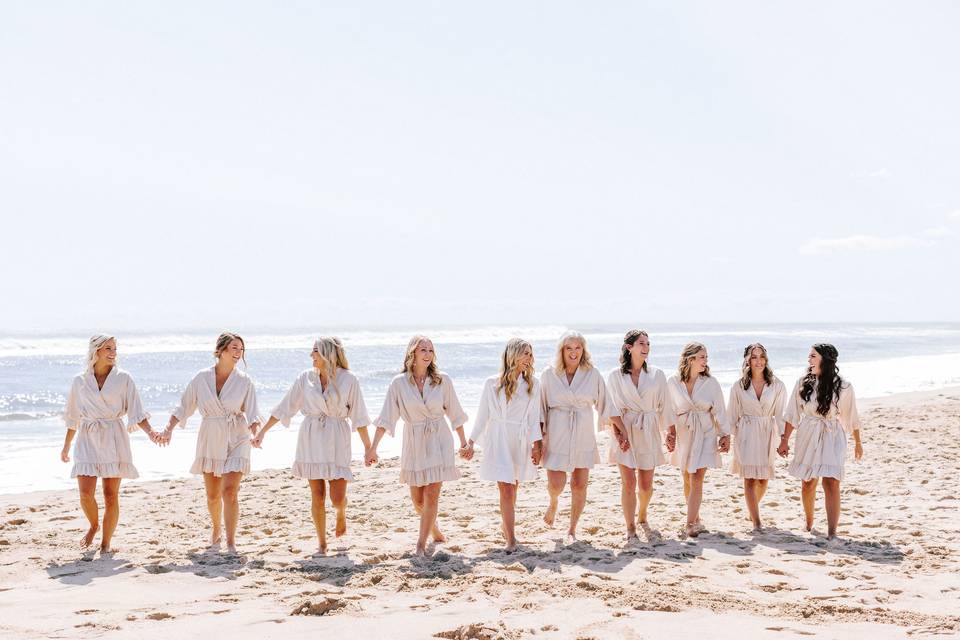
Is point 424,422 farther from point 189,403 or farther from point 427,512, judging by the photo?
point 189,403

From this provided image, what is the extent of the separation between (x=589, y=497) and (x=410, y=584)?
3.78 m

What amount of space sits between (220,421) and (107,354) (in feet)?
3.52

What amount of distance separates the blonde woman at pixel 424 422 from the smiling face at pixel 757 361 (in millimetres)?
2624

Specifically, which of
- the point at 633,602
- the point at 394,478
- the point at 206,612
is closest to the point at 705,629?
the point at 633,602

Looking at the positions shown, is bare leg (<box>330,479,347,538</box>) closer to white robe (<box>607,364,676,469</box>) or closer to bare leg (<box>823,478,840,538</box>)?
white robe (<box>607,364,676,469</box>)

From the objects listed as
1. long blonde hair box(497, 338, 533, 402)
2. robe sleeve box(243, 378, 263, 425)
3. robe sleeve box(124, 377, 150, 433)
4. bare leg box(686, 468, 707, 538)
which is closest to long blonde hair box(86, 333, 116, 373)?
robe sleeve box(124, 377, 150, 433)

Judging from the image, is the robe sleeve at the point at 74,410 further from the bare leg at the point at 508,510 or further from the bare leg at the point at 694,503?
the bare leg at the point at 694,503

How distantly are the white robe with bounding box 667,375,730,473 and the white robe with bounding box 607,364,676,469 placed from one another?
201 millimetres

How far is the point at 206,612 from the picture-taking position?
5.11 m

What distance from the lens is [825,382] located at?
276 inches

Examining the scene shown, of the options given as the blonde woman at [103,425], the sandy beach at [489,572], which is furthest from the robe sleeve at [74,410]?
the sandy beach at [489,572]

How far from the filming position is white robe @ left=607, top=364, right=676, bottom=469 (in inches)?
273

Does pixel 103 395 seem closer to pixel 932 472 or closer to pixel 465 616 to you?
pixel 465 616

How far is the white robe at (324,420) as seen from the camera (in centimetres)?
654
